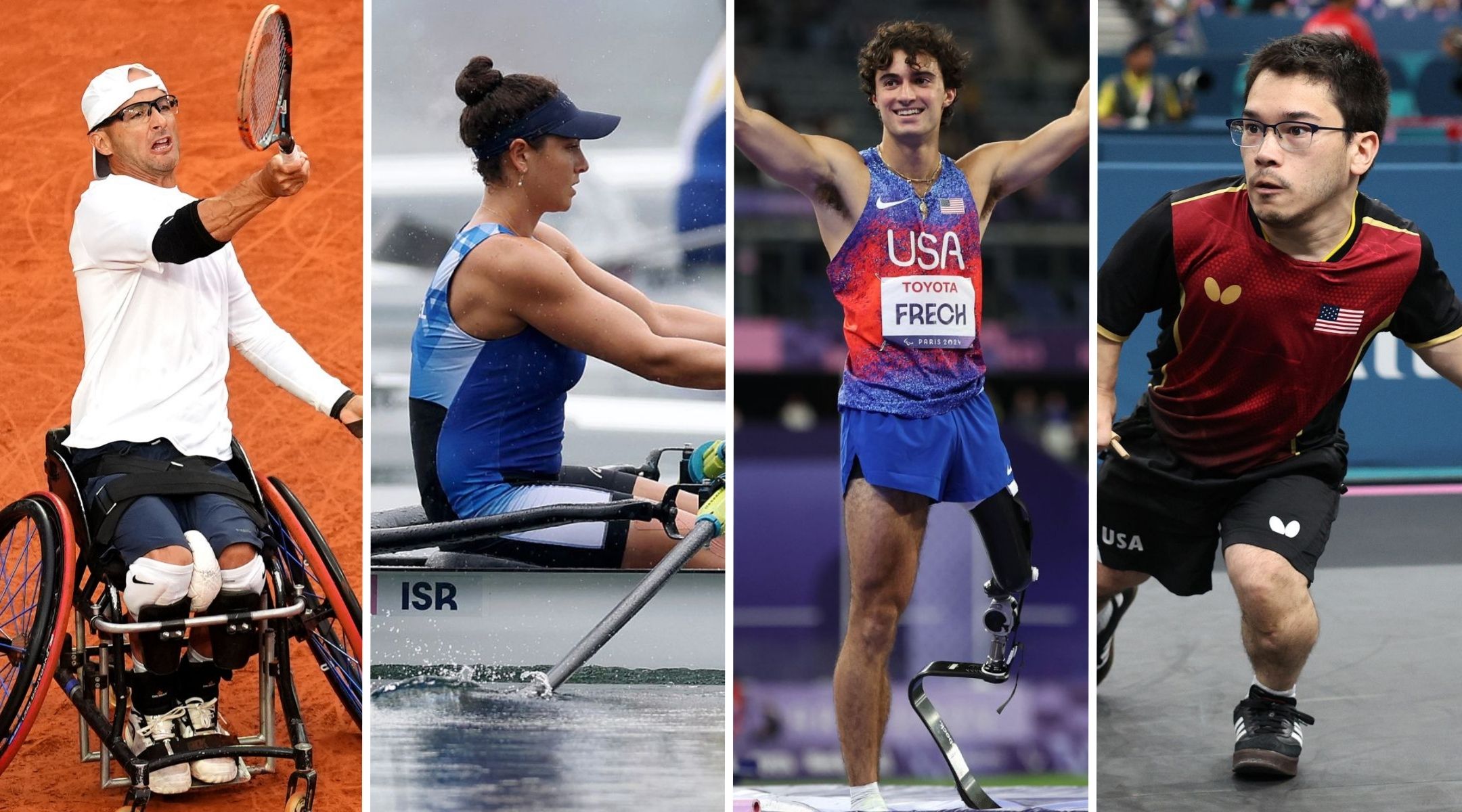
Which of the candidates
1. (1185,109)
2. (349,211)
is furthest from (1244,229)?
(1185,109)

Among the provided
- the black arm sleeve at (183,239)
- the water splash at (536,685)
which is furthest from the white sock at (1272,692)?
the black arm sleeve at (183,239)

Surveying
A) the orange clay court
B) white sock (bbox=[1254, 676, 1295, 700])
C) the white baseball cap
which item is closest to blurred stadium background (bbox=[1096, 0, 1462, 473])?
white sock (bbox=[1254, 676, 1295, 700])

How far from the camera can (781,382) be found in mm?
3141

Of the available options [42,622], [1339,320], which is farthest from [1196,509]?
[42,622]

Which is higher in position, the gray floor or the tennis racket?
the tennis racket

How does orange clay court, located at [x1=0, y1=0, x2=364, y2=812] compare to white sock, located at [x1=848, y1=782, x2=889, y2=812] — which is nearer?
white sock, located at [x1=848, y1=782, x2=889, y2=812]

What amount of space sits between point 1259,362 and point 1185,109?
5.04 m

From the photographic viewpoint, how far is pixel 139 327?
3805 millimetres

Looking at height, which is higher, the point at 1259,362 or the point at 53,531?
the point at 1259,362

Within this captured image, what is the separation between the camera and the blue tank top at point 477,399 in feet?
10.9

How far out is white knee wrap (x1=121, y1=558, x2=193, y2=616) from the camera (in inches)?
142

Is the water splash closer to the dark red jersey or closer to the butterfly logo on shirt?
the dark red jersey

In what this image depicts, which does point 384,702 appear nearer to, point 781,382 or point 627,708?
point 627,708

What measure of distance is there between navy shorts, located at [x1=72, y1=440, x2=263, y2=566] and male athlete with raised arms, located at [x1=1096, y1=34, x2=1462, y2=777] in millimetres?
1981
